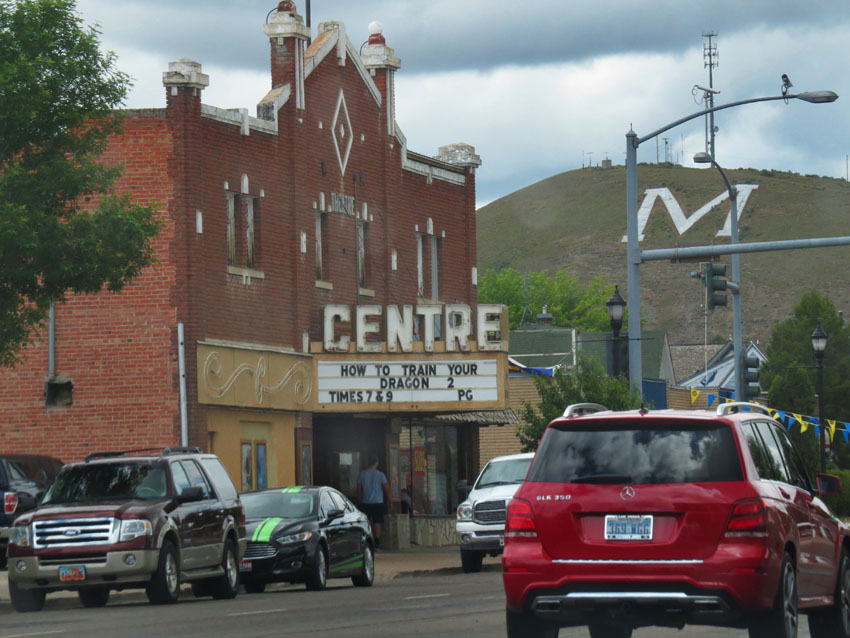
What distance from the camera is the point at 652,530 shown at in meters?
11.0

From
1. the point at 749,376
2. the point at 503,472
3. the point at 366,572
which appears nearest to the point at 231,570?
the point at 366,572

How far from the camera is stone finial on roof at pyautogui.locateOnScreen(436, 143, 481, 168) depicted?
41.4m

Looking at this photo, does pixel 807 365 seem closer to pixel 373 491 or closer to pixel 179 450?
pixel 373 491

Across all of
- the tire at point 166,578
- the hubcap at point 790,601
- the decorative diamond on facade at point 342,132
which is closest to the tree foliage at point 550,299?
the decorative diamond on facade at point 342,132

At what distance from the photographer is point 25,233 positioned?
20.4m

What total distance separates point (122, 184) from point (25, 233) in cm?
995

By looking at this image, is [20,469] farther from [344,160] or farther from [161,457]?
[344,160]

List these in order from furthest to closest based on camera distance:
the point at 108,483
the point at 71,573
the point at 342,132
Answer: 1. the point at 342,132
2. the point at 108,483
3. the point at 71,573

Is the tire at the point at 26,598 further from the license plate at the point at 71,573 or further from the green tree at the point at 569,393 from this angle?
the green tree at the point at 569,393

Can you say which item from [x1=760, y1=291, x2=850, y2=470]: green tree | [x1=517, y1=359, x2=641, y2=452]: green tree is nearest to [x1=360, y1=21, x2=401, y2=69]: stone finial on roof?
[x1=517, y1=359, x2=641, y2=452]: green tree

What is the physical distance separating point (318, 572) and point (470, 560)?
21.1 ft

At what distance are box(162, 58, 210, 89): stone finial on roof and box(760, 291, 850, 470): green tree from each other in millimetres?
58846

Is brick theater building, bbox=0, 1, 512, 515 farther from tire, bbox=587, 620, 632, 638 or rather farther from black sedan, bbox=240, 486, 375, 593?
tire, bbox=587, 620, 632, 638

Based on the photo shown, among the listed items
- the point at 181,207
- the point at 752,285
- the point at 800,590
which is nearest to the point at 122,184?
the point at 181,207
